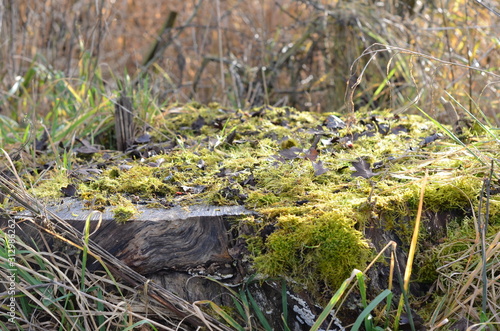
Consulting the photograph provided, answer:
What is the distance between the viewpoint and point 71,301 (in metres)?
1.60

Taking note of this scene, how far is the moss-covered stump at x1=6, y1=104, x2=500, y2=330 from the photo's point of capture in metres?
1.53

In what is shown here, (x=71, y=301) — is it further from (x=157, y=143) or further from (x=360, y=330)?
(x=157, y=143)

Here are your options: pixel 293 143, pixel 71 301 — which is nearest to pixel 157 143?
pixel 293 143

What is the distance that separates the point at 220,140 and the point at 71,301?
3.72 feet

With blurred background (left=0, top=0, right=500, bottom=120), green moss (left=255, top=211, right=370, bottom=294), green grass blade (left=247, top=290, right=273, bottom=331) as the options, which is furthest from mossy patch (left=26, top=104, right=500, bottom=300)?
blurred background (left=0, top=0, right=500, bottom=120)

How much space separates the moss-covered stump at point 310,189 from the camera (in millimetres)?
1530

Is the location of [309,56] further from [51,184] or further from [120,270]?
[120,270]

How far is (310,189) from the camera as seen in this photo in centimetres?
179

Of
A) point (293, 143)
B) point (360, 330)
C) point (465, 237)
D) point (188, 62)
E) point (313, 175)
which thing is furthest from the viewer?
point (188, 62)

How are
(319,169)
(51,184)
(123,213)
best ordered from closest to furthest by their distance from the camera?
(123,213) < (319,169) < (51,184)

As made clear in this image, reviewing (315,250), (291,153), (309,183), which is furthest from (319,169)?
(315,250)

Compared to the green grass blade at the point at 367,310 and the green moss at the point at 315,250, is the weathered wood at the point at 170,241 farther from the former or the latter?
the green grass blade at the point at 367,310

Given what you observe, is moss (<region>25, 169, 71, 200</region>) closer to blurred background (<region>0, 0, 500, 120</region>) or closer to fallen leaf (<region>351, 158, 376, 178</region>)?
fallen leaf (<region>351, 158, 376, 178</region>)

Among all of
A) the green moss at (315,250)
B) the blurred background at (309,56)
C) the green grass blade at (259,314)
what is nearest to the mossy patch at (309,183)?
the green moss at (315,250)
